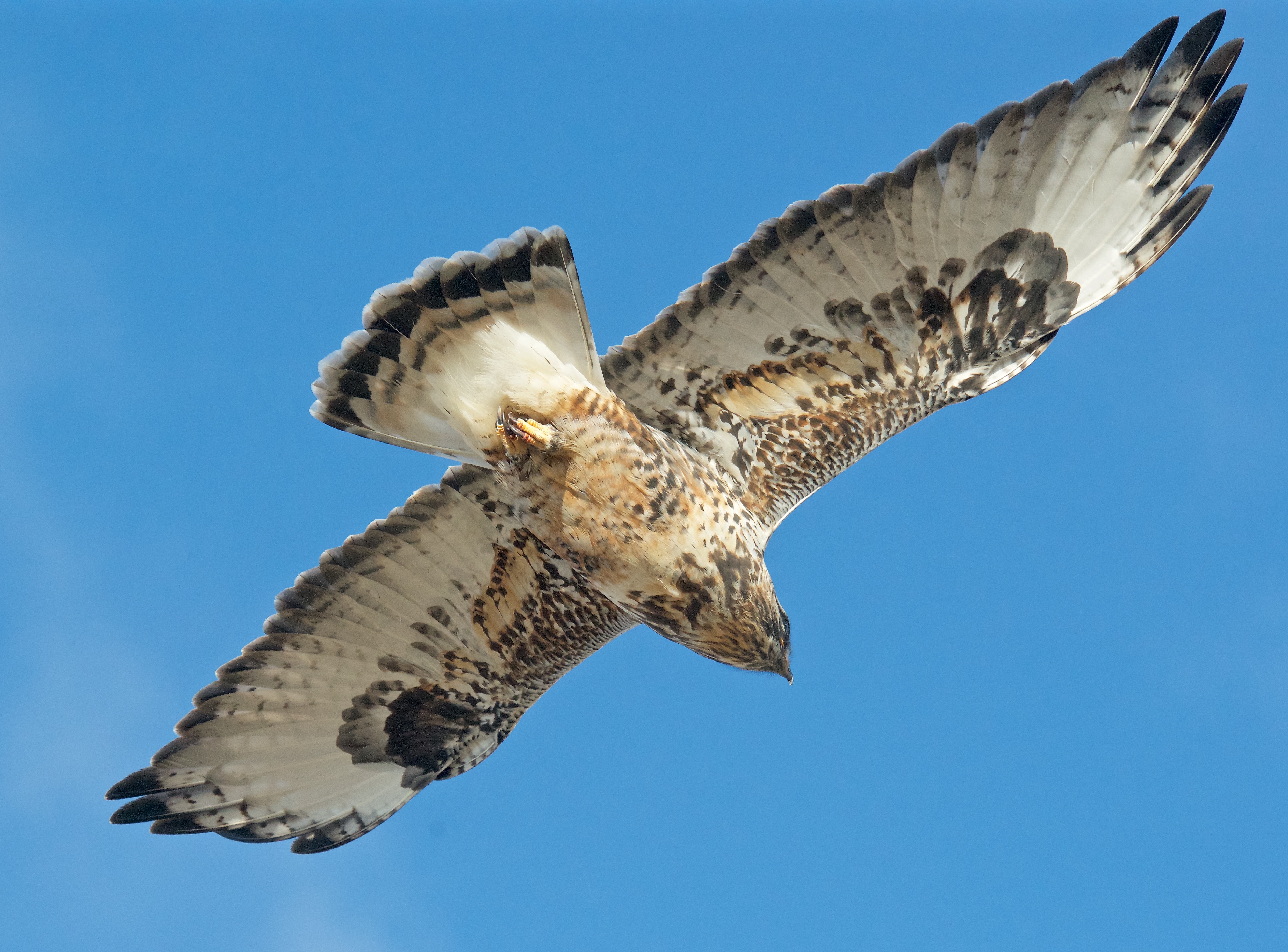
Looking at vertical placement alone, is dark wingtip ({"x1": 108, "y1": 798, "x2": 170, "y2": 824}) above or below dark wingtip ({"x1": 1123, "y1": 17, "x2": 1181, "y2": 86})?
below

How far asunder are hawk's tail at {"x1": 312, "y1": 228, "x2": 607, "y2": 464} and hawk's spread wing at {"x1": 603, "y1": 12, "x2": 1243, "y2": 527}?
2.04ft

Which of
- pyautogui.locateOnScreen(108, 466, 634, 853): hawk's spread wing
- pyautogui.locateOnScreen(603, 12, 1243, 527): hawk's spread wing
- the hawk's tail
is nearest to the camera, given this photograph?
the hawk's tail

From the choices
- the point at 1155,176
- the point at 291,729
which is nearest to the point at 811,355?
the point at 1155,176

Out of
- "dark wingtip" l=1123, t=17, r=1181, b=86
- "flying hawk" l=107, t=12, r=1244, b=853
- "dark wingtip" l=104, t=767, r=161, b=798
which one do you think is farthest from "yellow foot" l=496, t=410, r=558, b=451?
"dark wingtip" l=1123, t=17, r=1181, b=86

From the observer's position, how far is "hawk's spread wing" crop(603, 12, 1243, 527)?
7.26m

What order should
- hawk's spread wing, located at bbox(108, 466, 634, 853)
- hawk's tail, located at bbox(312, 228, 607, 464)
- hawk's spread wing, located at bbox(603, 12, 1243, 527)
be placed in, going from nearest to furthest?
hawk's tail, located at bbox(312, 228, 607, 464) → hawk's spread wing, located at bbox(603, 12, 1243, 527) → hawk's spread wing, located at bbox(108, 466, 634, 853)

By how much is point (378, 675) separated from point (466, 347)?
2.18 m

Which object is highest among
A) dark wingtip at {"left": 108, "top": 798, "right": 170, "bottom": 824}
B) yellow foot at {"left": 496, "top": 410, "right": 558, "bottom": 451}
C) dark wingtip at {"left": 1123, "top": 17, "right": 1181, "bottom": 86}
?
dark wingtip at {"left": 1123, "top": 17, "right": 1181, "bottom": 86}

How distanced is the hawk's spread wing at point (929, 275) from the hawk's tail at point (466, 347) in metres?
0.62

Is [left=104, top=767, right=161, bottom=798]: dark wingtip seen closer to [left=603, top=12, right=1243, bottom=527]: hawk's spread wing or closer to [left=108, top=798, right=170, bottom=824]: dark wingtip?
[left=108, top=798, right=170, bottom=824]: dark wingtip

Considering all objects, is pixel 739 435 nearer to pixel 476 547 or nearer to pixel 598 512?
pixel 598 512

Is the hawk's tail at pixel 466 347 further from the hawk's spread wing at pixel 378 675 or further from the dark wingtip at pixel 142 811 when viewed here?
the dark wingtip at pixel 142 811

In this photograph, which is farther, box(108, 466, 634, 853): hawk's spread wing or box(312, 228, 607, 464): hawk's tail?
box(108, 466, 634, 853): hawk's spread wing

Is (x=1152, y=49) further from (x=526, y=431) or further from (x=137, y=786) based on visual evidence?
(x=137, y=786)
